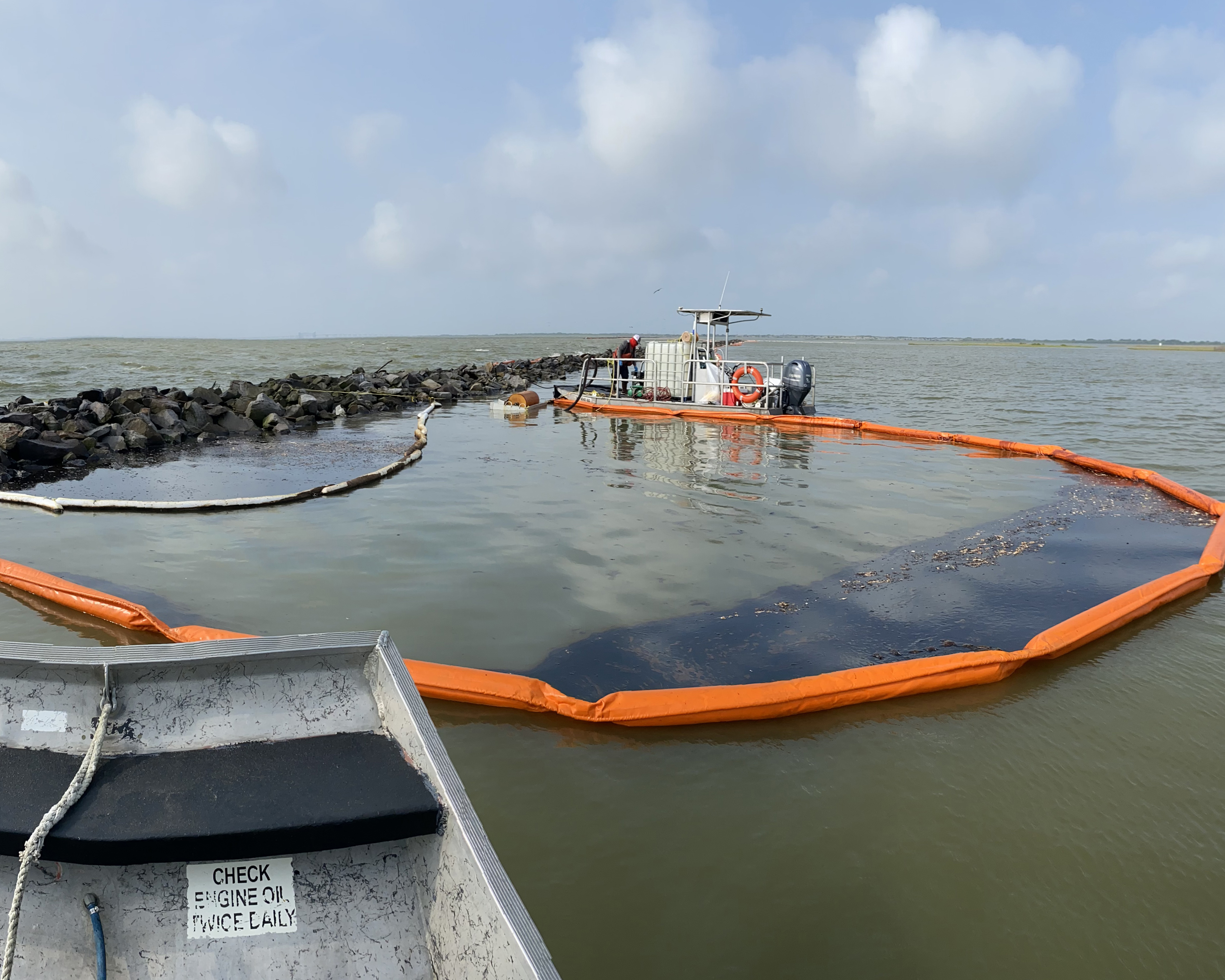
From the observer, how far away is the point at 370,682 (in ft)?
8.74

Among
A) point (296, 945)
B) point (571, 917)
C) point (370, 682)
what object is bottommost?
point (571, 917)

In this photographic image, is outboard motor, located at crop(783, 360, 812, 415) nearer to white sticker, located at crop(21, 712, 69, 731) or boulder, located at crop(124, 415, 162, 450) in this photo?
boulder, located at crop(124, 415, 162, 450)

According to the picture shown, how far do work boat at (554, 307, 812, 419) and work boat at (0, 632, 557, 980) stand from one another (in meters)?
16.3

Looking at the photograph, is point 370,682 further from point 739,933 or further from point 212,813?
point 739,933

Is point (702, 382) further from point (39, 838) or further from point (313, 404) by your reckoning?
point (39, 838)

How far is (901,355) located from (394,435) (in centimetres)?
7551

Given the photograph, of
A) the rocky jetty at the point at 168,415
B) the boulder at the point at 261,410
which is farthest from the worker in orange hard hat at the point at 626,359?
the boulder at the point at 261,410

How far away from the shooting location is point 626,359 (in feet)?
65.4

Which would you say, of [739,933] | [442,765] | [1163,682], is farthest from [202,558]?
[1163,682]

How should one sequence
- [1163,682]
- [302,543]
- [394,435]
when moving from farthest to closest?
[394,435]
[302,543]
[1163,682]

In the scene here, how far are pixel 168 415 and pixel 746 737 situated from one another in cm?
1547

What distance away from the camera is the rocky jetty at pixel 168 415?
11883 mm

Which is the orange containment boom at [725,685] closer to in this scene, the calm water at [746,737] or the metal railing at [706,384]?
the calm water at [746,737]

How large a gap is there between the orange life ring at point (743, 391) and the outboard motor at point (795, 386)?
642 millimetres
